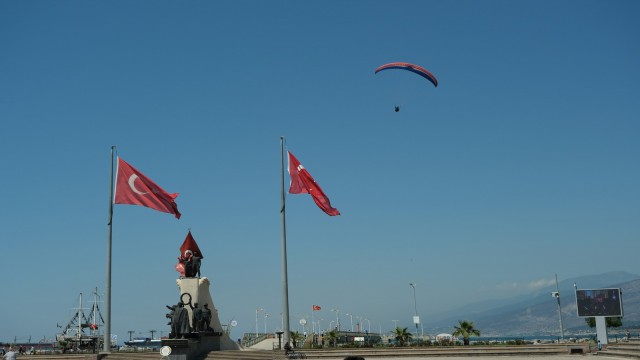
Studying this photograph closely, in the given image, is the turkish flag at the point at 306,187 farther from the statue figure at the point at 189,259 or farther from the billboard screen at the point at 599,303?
the billboard screen at the point at 599,303

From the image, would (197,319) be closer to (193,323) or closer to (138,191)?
(193,323)

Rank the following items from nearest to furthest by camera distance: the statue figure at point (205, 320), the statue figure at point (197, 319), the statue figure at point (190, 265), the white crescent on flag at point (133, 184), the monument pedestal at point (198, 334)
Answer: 1. the monument pedestal at point (198, 334)
2. the statue figure at point (197, 319)
3. the statue figure at point (205, 320)
4. the white crescent on flag at point (133, 184)
5. the statue figure at point (190, 265)

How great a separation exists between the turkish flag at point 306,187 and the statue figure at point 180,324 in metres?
9.85

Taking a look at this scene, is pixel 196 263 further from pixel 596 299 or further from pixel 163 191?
pixel 596 299

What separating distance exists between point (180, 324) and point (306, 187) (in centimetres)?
1125

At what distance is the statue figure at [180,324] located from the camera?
1591 inches

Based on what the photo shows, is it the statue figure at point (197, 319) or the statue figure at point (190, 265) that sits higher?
the statue figure at point (190, 265)

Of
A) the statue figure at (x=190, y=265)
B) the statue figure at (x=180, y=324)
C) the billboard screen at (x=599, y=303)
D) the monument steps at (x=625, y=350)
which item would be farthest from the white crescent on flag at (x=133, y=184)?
the billboard screen at (x=599, y=303)

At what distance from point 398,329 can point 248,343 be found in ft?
60.3

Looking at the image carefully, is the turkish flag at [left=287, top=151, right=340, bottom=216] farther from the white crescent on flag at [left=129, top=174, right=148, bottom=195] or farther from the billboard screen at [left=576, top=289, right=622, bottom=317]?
the billboard screen at [left=576, top=289, right=622, bottom=317]

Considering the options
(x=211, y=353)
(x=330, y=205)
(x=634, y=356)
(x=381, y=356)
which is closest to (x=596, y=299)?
(x=634, y=356)

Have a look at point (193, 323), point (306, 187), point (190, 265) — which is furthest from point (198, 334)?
point (306, 187)

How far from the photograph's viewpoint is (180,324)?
40594 mm

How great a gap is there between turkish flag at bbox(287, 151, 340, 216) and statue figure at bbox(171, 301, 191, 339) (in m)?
9.85
